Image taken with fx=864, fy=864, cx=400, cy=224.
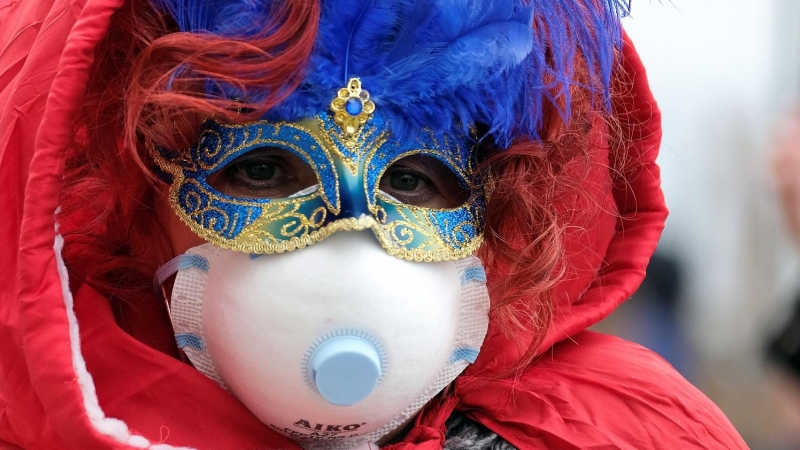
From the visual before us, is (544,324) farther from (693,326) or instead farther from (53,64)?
(693,326)

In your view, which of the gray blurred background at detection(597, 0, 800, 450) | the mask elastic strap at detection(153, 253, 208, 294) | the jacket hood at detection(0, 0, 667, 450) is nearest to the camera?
the jacket hood at detection(0, 0, 667, 450)

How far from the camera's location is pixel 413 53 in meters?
0.91

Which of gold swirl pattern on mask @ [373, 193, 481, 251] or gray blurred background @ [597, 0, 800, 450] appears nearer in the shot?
gold swirl pattern on mask @ [373, 193, 481, 251]

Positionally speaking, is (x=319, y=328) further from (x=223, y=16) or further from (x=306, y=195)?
(x=223, y=16)

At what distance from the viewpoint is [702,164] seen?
320 centimetres

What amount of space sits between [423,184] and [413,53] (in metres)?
0.17

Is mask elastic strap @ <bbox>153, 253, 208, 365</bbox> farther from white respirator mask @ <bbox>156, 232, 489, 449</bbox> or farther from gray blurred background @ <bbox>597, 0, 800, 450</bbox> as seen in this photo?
gray blurred background @ <bbox>597, 0, 800, 450</bbox>

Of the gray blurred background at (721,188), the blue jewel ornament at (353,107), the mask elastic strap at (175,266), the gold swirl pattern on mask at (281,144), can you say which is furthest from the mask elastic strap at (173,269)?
the gray blurred background at (721,188)

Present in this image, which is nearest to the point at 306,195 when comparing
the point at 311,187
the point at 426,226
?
the point at 311,187

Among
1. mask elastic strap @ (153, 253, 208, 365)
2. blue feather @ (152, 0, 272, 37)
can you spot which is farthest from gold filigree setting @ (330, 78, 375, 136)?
mask elastic strap @ (153, 253, 208, 365)

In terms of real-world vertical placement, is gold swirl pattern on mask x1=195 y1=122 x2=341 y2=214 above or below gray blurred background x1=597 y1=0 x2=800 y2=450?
above

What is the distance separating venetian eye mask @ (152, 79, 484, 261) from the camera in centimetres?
90

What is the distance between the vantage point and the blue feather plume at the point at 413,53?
0.89 metres

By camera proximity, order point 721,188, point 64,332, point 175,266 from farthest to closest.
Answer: point 721,188, point 175,266, point 64,332
